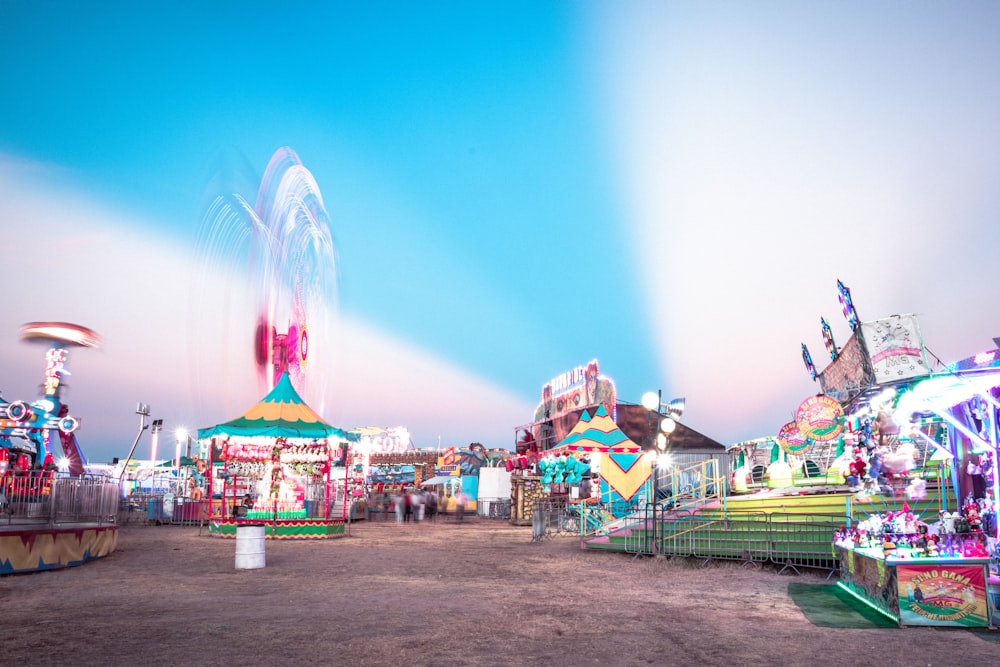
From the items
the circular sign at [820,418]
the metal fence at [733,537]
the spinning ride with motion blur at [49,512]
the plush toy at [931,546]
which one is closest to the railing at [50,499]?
the spinning ride with motion blur at [49,512]

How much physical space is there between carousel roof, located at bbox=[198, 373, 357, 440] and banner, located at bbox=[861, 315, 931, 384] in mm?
16735

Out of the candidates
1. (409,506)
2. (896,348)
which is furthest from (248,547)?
(409,506)

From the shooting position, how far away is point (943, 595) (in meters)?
8.70

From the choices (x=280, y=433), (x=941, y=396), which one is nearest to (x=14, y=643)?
(x=941, y=396)

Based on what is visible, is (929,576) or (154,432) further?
(154,432)

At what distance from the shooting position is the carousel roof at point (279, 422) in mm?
22984

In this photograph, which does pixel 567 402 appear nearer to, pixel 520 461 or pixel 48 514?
pixel 520 461

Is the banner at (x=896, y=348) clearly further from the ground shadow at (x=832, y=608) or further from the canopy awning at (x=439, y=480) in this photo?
the canopy awning at (x=439, y=480)

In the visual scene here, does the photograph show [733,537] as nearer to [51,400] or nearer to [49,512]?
[49,512]

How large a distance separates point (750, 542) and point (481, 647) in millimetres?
10160

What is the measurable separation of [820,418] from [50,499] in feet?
57.0

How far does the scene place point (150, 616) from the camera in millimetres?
9359

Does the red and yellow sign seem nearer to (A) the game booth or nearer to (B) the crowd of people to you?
(A) the game booth

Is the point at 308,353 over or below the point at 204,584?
over
